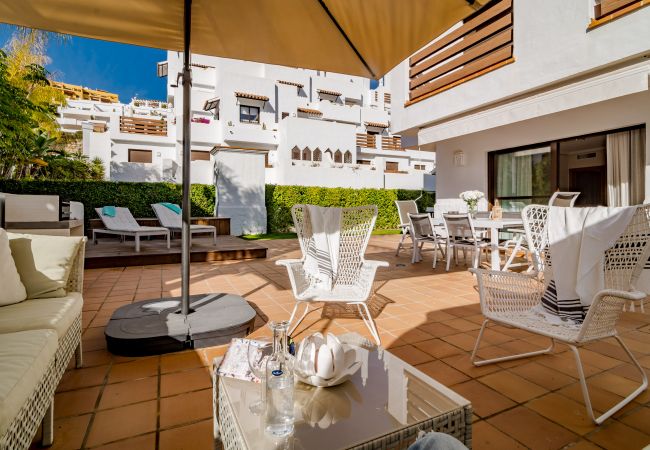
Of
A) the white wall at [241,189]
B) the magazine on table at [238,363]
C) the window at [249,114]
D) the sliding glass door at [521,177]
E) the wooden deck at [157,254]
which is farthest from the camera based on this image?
the window at [249,114]

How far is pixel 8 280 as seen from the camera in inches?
76.7

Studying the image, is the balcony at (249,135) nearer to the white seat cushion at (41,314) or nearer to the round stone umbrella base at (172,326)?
the round stone umbrella base at (172,326)

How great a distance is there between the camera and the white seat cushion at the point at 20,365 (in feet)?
3.50

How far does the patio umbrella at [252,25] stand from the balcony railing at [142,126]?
758 inches

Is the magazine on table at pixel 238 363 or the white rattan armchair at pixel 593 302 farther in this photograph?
the white rattan armchair at pixel 593 302

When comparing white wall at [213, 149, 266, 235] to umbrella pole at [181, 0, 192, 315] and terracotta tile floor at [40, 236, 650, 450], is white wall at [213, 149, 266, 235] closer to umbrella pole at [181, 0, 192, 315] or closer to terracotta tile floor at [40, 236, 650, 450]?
terracotta tile floor at [40, 236, 650, 450]

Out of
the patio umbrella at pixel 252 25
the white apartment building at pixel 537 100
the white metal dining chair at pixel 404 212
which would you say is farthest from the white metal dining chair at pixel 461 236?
the patio umbrella at pixel 252 25

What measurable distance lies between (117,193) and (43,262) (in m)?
10.0

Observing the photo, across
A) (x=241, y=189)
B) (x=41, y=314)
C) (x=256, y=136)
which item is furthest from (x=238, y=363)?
(x=256, y=136)

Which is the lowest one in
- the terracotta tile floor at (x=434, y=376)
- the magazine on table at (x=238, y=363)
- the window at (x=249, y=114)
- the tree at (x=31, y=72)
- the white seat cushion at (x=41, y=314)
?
the terracotta tile floor at (x=434, y=376)

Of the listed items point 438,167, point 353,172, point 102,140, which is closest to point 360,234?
point 438,167

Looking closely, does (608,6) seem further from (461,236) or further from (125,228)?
(125,228)

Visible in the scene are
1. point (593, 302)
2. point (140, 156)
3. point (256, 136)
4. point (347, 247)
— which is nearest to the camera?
point (593, 302)

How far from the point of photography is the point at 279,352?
1.13 metres
